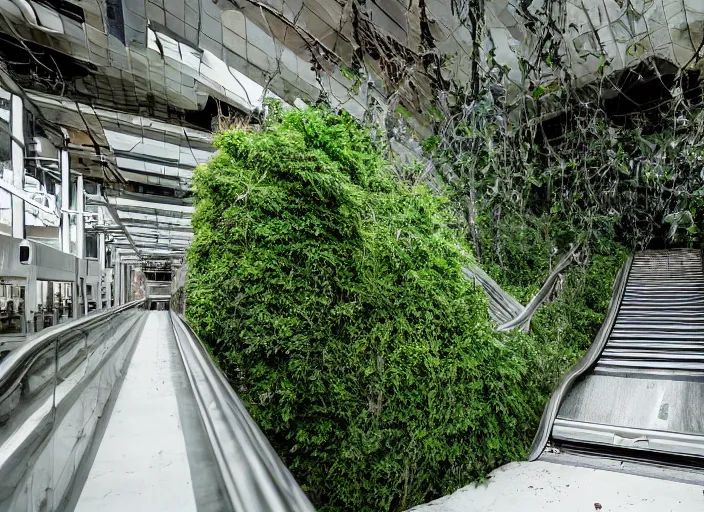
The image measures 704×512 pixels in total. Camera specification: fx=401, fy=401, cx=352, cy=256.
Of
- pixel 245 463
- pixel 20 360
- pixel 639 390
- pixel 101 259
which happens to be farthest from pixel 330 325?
pixel 639 390

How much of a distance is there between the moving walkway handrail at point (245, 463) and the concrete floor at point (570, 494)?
8.51 feet

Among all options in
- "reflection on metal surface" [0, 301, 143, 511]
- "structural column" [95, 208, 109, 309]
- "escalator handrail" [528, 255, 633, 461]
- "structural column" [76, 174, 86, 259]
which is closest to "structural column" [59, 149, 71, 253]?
"structural column" [76, 174, 86, 259]

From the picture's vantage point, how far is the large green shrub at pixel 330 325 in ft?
9.20

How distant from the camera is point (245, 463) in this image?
2.78 feet

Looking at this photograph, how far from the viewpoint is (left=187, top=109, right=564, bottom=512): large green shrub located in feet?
9.20

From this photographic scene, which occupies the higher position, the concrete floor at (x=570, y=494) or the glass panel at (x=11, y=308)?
the glass panel at (x=11, y=308)

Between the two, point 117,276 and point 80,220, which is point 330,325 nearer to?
point 80,220

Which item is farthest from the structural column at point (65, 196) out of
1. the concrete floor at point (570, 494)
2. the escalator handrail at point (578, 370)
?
the escalator handrail at point (578, 370)

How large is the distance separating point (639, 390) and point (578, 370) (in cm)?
66

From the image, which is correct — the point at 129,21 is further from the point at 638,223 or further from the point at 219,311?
the point at 638,223

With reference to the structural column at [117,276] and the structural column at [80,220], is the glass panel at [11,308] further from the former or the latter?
the structural column at [117,276]

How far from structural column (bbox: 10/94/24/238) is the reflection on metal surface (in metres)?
1.22

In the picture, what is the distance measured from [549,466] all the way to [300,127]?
12.4 feet

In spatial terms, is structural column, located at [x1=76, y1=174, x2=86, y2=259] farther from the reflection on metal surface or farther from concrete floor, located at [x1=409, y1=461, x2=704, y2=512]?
concrete floor, located at [x1=409, y1=461, x2=704, y2=512]
